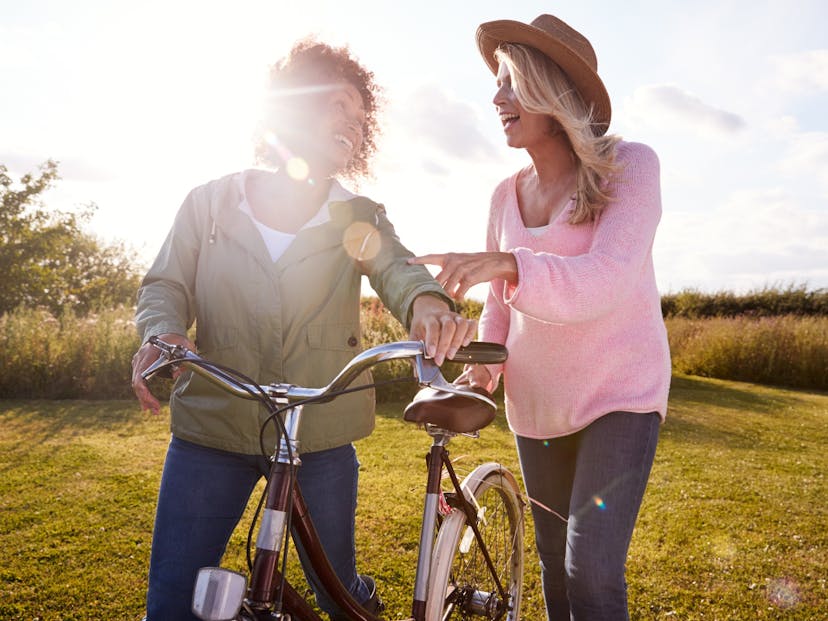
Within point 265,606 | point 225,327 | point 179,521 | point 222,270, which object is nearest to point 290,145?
point 222,270

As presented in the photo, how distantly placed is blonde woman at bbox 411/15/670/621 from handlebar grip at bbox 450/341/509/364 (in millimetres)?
199

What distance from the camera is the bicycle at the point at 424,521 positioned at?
65.0 inches

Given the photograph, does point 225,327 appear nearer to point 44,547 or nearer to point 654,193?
point 654,193

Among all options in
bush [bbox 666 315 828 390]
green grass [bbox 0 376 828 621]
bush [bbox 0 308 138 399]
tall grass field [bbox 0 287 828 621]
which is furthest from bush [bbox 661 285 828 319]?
bush [bbox 0 308 138 399]

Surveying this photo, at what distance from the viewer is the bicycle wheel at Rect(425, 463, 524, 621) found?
101 inches

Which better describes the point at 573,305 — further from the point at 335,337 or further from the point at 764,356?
the point at 764,356

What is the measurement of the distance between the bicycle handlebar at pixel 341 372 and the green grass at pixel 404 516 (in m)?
2.96

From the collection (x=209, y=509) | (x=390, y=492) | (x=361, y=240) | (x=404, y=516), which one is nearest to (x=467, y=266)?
(x=361, y=240)

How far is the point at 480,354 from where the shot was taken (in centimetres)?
175

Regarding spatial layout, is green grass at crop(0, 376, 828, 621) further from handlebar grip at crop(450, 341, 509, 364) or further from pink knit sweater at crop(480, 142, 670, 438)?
handlebar grip at crop(450, 341, 509, 364)

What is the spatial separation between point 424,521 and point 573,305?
1.01m

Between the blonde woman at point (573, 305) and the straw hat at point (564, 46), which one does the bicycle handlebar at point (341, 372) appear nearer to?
the blonde woman at point (573, 305)

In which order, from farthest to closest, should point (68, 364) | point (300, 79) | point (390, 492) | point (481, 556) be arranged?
point (68, 364) → point (390, 492) → point (481, 556) → point (300, 79)

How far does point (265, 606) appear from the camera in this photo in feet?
5.64
